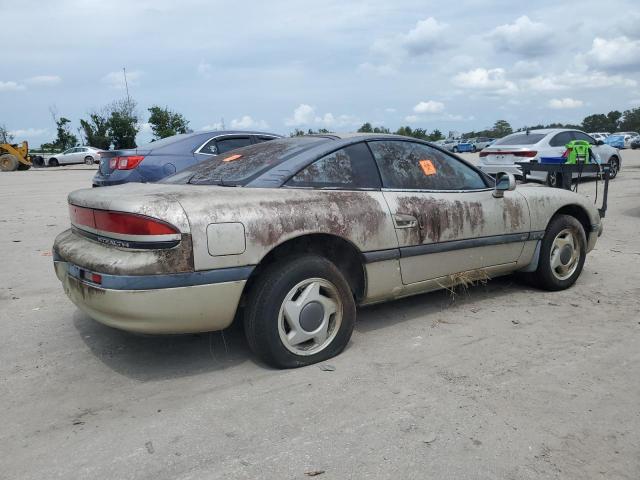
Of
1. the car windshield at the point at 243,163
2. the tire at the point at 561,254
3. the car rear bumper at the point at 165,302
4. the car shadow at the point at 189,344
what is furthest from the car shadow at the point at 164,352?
the tire at the point at 561,254

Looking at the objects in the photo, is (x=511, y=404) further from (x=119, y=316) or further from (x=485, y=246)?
(x=119, y=316)

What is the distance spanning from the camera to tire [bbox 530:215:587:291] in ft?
15.8

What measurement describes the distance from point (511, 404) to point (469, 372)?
0.43 meters

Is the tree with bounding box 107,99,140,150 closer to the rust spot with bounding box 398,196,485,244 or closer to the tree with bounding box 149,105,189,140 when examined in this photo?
the tree with bounding box 149,105,189,140

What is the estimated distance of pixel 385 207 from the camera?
3.73m

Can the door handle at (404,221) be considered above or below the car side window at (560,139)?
below

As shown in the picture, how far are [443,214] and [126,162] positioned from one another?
5080 millimetres

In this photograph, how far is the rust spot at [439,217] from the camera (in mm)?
3865

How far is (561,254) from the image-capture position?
4926 millimetres

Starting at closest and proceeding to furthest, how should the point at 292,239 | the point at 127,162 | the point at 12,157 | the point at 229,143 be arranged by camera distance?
the point at 292,239 → the point at 127,162 → the point at 229,143 → the point at 12,157

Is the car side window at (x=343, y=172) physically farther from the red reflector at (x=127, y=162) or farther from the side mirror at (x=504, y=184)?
the red reflector at (x=127, y=162)

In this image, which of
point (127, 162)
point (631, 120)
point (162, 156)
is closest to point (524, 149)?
point (162, 156)

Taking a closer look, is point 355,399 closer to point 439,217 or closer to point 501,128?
point 439,217

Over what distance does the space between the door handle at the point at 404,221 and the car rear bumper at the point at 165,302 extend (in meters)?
1.16
